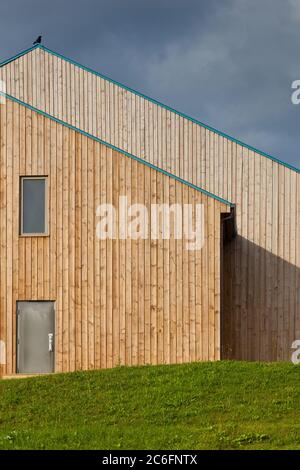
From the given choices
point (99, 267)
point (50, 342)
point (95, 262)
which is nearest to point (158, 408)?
point (50, 342)

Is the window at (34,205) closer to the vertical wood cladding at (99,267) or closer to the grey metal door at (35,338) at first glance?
the vertical wood cladding at (99,267)

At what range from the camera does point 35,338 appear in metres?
19.6

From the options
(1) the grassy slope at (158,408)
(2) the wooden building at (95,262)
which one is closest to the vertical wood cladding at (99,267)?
(2) the wooden building at (95,262)

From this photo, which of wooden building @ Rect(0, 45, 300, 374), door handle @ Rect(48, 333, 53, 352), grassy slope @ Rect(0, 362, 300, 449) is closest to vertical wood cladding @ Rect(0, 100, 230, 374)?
wooden building @ Rect(0, 45, 300, 374)

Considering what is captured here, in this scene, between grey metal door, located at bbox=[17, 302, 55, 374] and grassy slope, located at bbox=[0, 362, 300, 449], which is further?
grey metal door, located at bbox=[17, 302, 55, 374]

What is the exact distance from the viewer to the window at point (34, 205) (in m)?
20.1

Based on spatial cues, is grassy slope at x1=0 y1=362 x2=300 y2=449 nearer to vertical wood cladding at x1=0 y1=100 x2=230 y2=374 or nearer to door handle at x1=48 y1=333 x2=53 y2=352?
vertical wood cladding at x1=0 y1=100 x2=230 y2=374

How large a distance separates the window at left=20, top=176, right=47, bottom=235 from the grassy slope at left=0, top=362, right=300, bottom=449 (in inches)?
169

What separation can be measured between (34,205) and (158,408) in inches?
307

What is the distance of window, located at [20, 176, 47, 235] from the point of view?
20.1 meters

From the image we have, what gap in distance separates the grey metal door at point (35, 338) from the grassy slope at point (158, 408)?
6.19 ft

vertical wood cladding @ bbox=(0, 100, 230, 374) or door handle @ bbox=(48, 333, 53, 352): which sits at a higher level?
vertical wood cladding @ bbox=(0, 100, 230, 374)
